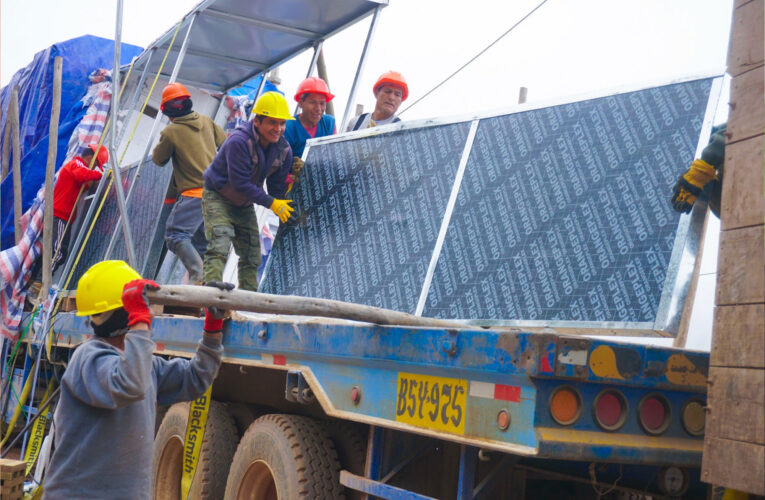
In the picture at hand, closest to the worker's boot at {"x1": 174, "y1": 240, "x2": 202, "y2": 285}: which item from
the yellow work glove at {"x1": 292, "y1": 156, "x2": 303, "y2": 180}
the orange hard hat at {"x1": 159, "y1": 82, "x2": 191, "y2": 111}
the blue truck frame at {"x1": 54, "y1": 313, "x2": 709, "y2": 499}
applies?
the yellow work glove at {"x1": 292, "y1": 156, "x2": 303, "y2": 180}

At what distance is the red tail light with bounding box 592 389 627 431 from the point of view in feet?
10.6

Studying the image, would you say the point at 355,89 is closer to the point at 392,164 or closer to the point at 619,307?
the point at 392,164

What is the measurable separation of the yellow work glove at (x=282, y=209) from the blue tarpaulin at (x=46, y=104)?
315 inches

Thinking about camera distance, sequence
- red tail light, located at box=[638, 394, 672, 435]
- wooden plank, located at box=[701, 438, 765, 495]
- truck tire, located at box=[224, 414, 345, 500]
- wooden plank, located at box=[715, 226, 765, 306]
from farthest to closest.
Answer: truck tire, located at box=[224, 414, 345, 500] < red tail light, located at box=[638, 394, 672, 435] < wooden plank, located at box=[715, 226, 765, 306] < wooden plank, located at box=[701, 438, 765, 495]

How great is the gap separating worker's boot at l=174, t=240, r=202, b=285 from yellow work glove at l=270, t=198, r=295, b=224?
1.36 meters

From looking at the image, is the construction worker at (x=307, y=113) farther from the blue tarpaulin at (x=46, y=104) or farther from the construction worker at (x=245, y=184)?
the blue tarpaulin at (x=46, y=104)

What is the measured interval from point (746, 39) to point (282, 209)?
4186mm

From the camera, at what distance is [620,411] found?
331 cm

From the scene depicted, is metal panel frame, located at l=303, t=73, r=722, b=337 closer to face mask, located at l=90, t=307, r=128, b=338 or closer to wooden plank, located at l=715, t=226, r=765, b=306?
wooden plank, located at l=715, t=226, r=765, b=306

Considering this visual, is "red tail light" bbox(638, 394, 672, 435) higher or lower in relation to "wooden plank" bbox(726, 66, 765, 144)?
lower

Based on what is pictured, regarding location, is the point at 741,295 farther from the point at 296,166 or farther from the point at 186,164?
the point at 186,164

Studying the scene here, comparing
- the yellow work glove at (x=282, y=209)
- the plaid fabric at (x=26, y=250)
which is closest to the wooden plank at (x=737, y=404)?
the yellow work glove at (x=282, y=209)

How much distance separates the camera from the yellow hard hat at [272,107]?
639 centimetres

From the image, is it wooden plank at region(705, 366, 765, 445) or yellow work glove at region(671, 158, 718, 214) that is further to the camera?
yellow work glove at region(671, 158, 718, 214)
